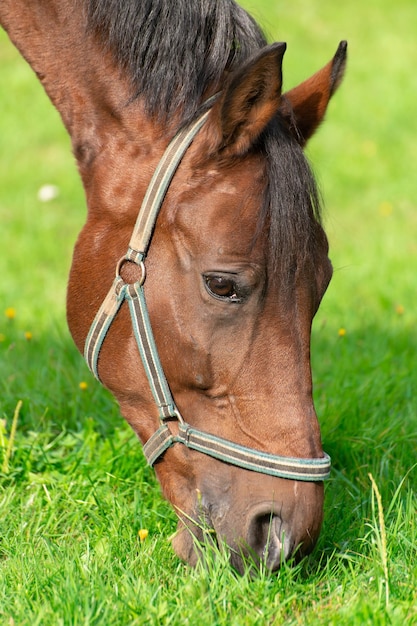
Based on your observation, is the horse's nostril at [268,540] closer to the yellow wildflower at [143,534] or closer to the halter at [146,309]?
the halter at [146,309]

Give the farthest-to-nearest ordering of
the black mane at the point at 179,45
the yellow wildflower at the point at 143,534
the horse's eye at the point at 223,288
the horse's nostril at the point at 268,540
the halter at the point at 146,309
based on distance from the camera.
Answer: the yellow wildflower at the point at 143,534, the black mane at the point at 179,45, the halter at the point at 146,309, the horse's eye at the point at 223,288, the horse's nostril at the point at 268,540

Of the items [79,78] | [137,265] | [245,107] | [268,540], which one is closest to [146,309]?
[137,265]

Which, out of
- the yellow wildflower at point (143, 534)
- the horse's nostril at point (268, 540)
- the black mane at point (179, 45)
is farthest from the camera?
the yellow wildflower at point (143, 534)

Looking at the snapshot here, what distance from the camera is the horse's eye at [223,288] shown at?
2602 mm

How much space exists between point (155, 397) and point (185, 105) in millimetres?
1005

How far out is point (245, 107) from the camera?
2.66 m

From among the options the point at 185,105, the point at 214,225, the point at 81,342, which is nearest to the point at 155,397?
the point at 81,342

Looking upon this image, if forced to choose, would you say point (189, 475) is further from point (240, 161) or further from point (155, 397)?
point (240, 161)

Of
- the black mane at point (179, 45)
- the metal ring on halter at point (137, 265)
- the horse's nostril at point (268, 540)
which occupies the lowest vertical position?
the horse's nostril at point (268, 540)

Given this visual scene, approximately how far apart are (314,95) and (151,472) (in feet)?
5.60

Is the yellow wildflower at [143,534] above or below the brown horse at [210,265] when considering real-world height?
below

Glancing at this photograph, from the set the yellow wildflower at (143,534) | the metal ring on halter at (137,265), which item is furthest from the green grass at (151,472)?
the metal ring on halter at (137,265)

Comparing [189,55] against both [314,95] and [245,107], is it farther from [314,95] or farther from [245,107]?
[314,95]

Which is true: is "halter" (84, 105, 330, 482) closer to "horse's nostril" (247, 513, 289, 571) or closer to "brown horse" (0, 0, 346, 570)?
"brown horse" (0, 0, 346, 570)
